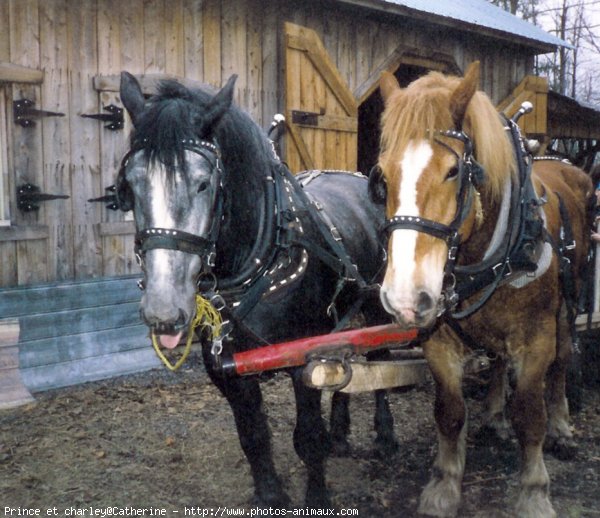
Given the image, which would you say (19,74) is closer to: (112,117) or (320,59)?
(112,117)

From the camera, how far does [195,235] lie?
2303 mm

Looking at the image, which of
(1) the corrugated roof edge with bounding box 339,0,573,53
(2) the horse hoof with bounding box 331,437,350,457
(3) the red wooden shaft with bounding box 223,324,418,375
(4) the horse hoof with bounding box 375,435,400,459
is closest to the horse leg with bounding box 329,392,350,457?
(2) the horse hoof with bounding box 331,437,350,457

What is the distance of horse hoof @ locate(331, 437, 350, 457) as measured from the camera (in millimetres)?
3914

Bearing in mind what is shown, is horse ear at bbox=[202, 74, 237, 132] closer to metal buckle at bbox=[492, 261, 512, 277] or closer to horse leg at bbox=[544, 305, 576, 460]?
metal buckle at bbox=[492, 261, 512, 277]

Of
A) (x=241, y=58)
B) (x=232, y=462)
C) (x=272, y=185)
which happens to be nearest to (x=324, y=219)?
(x=272, y=185)

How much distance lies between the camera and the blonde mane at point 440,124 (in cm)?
234

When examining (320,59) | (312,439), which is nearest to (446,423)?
(312,439)

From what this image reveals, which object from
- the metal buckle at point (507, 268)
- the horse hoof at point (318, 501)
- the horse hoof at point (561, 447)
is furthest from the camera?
the horse hoof at point (561, 447)

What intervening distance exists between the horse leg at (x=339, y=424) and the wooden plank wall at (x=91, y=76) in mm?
2764

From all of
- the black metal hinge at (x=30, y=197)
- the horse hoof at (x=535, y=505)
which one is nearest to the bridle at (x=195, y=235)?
the horse hoof at (x=535, y=505)

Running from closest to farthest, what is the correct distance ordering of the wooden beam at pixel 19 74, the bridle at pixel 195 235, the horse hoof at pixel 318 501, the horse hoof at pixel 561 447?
the bridle at pixel 195 235 < the horse hoof at pixel 318 501 < the horse hoof at pixel 561 447 < the wooden beam at pixel 19 74

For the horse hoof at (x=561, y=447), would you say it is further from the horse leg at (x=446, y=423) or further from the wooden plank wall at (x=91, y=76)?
the wooden plank wall at (x=91, y=76)

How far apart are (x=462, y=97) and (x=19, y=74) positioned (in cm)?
403

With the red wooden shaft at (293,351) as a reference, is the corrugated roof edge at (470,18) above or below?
above
